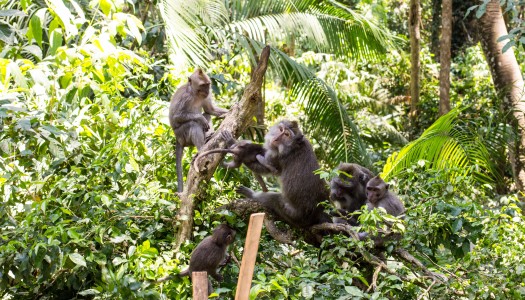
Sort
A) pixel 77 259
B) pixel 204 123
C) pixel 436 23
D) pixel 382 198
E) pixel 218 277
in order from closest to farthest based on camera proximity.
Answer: pixel 77 259 → pixel 218 277 → pixel 382 198 → pixel 204 123 → pixel 436 23

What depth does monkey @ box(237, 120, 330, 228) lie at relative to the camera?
20.6 feet

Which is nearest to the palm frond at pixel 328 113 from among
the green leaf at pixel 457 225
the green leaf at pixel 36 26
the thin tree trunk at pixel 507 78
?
the thin tree trunk at pixel 507 78

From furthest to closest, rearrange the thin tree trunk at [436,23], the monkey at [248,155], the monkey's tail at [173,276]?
the thin tree trunk at [436,23] < the monkey at [248,155] < the monkey's tail at [173,276]

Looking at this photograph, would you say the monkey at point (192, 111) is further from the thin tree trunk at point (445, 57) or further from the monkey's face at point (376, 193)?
the thin tree trunk at point (445, 57)

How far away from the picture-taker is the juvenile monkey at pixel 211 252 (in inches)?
219

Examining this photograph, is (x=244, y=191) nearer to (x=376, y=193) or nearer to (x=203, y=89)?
(x=376, y=193)

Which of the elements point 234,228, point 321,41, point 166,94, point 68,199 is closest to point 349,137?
point 321,41

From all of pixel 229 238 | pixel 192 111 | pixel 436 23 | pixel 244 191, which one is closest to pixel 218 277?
pixel 229 238

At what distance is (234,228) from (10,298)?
1975mm

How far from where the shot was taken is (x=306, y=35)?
1071cm

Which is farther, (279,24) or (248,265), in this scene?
(279,24)

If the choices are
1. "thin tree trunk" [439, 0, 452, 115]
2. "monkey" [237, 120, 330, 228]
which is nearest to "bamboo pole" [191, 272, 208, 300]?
"monkey" [237, 120, 330, 228]

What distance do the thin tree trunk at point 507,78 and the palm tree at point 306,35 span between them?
5.46 feet

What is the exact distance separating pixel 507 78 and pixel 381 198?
4.27 metres
